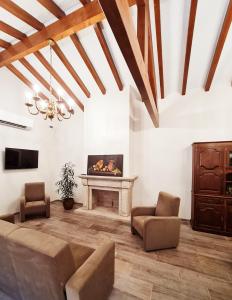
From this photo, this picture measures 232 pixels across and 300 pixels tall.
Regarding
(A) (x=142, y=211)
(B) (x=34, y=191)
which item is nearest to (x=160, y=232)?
(A) (x=142, y=211)

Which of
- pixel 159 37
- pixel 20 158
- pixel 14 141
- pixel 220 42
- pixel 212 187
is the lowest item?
pixel 212 187

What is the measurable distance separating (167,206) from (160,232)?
492 millimetres

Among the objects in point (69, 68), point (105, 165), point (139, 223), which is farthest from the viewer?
point (105, 165)

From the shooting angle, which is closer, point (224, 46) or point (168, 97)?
point (224, 46)

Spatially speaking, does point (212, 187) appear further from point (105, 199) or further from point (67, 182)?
point (67, 182)

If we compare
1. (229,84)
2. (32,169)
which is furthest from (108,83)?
(32,169)

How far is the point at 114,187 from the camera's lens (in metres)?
4.23

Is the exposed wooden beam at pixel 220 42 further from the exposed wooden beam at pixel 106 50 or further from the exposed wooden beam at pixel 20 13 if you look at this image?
the exposed wooden beam at pixel 20 13

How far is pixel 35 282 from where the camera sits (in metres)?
1.21

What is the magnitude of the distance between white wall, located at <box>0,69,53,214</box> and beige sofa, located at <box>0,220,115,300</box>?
3125mm

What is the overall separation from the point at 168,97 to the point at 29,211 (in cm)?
460

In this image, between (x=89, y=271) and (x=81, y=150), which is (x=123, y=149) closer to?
(x=81, y=150)

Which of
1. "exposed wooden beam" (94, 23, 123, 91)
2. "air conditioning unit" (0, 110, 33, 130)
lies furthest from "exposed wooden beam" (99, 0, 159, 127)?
"air conditioning unit" (0, 110, 33, 130)

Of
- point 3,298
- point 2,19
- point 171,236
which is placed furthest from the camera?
point 2,19
